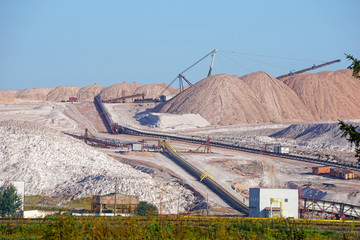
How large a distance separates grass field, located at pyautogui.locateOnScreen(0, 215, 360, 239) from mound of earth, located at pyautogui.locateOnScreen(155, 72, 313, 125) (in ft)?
273

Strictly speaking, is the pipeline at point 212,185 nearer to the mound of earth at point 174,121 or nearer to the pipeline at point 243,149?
the pipeline at point 243,149

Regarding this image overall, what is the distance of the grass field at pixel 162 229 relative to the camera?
17250mm

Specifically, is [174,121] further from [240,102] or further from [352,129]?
[352,129]

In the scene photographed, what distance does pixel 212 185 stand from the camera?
160ft

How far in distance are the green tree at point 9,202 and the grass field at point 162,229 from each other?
26.6 ft

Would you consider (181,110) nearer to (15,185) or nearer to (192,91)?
(192,91)

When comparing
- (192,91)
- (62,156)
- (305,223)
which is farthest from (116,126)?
(305,223)

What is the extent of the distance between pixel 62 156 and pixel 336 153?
120 ft

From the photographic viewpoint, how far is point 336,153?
71750 millimetres

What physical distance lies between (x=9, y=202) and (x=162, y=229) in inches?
621

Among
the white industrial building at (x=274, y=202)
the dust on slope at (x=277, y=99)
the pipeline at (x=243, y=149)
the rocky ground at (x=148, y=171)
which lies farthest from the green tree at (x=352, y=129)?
the dust on slope at (x=277, y=99)

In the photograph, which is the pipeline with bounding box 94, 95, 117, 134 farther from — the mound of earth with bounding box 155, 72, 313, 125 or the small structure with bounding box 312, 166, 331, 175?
the small structure with bounding box 312, 166, 331, 175

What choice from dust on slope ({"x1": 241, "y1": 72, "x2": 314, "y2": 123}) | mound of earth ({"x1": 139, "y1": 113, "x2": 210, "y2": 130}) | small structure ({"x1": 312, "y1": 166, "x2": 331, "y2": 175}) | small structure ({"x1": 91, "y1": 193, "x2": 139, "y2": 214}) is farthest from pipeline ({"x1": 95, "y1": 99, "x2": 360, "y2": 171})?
dust on slope ({"x1": 241, "y1": 72, "x2": 314, "y2": 123})

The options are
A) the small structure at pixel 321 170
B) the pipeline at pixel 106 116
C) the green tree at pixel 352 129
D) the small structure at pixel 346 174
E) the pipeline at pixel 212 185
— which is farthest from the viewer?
the pipeline at pixel 106 116
